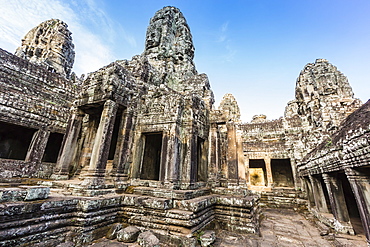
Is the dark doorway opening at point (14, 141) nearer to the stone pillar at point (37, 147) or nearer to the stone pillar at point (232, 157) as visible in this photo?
the stone pillar at point (37, 147)

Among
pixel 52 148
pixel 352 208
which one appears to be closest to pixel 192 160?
pixel 352 208

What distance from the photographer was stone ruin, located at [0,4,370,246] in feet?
13.4

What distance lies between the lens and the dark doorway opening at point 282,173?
16.4m

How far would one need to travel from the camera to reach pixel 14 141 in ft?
36.0

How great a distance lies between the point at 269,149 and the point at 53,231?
14720mm

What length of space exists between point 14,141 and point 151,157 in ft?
32.4

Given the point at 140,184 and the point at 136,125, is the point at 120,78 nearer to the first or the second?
the point at 136,125

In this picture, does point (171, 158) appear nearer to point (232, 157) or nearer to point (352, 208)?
point (232, 157)

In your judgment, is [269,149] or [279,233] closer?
[279,233]

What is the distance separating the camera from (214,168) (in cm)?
721

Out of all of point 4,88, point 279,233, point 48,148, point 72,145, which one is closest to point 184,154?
point 279,233

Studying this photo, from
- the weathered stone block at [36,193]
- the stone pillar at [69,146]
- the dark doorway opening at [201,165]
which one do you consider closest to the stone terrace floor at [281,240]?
the weathered stone block at [36,193]

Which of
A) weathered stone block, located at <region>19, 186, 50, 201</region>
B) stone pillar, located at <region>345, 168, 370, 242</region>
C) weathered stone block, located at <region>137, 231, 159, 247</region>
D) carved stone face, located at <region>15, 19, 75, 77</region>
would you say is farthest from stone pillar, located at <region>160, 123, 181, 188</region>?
carved stone face, located at <region>15, 19, 75, 77</region>

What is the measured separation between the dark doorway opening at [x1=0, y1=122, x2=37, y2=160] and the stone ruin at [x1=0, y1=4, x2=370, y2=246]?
50mm
